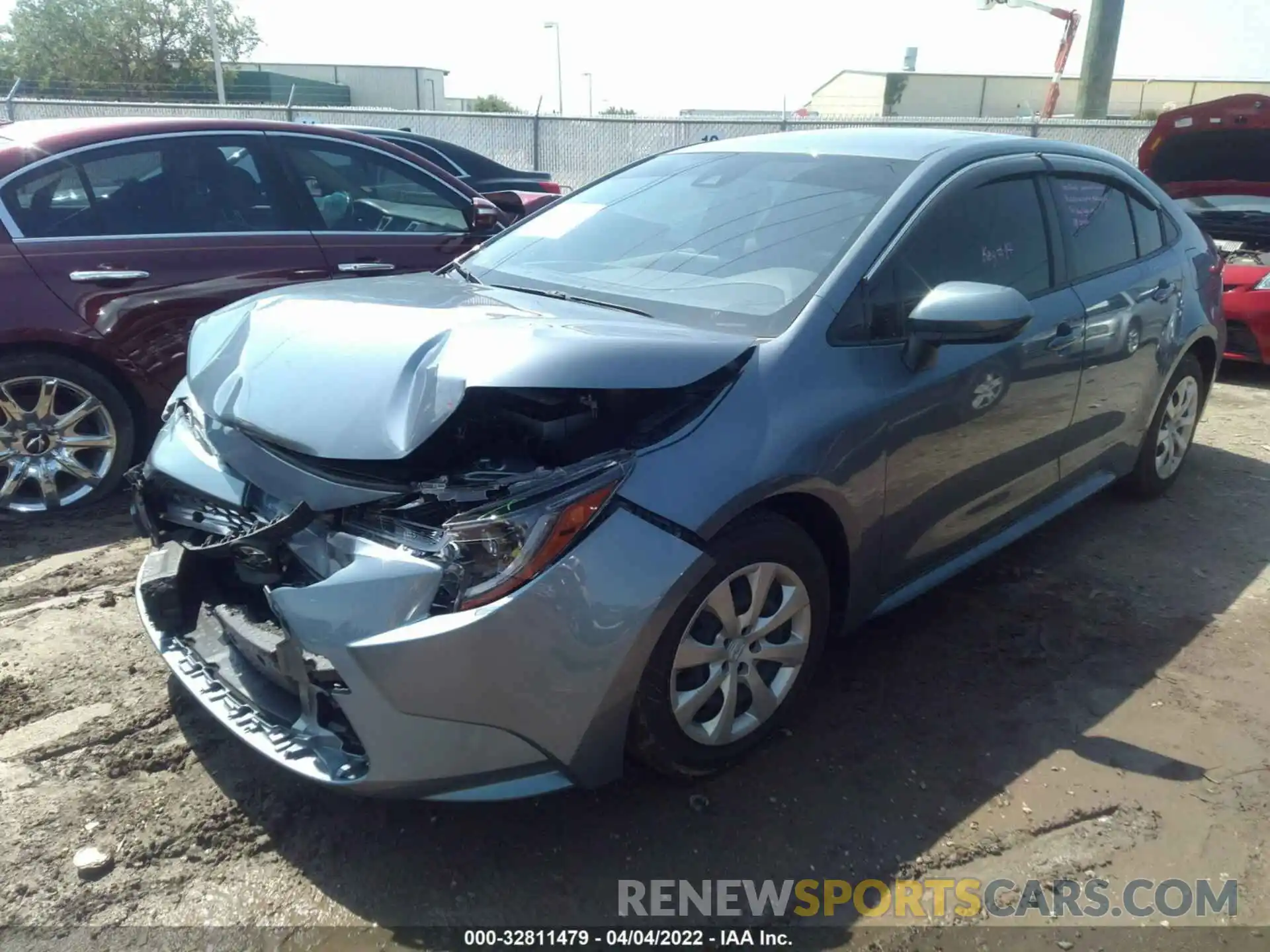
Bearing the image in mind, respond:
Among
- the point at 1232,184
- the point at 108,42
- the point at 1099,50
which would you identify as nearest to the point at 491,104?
the point at 108,42

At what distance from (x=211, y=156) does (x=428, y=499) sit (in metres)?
3.24

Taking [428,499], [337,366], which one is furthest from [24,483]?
[428,499]

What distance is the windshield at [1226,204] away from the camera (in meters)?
7.29

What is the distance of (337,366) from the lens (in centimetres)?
244

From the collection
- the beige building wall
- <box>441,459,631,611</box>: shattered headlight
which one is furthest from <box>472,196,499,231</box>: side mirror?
the beige building wall

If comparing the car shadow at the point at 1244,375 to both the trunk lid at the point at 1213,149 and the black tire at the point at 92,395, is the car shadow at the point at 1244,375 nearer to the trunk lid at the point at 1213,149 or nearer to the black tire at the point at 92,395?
the trunk lid at the point at 1213,149

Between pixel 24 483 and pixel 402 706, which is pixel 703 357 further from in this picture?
pixel 24 483

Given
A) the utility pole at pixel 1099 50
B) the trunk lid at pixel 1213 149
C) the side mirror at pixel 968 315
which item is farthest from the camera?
the utility pole at pixel 1099 50

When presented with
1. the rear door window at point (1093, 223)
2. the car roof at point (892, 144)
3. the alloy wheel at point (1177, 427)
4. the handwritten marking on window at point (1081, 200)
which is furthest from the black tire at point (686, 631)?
the alloy wheel at point (1177, 427)

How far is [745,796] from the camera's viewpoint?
262cm

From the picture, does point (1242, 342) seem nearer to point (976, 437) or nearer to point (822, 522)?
point (976, 437)

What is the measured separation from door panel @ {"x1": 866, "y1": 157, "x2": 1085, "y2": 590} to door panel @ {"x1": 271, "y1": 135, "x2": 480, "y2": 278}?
9.74 ft

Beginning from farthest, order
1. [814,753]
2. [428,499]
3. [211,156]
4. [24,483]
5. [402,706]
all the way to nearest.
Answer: [211,156]
[24,483]
[814,753]
[428,499]
[402,706]

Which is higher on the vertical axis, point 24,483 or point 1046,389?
point 1046,389
